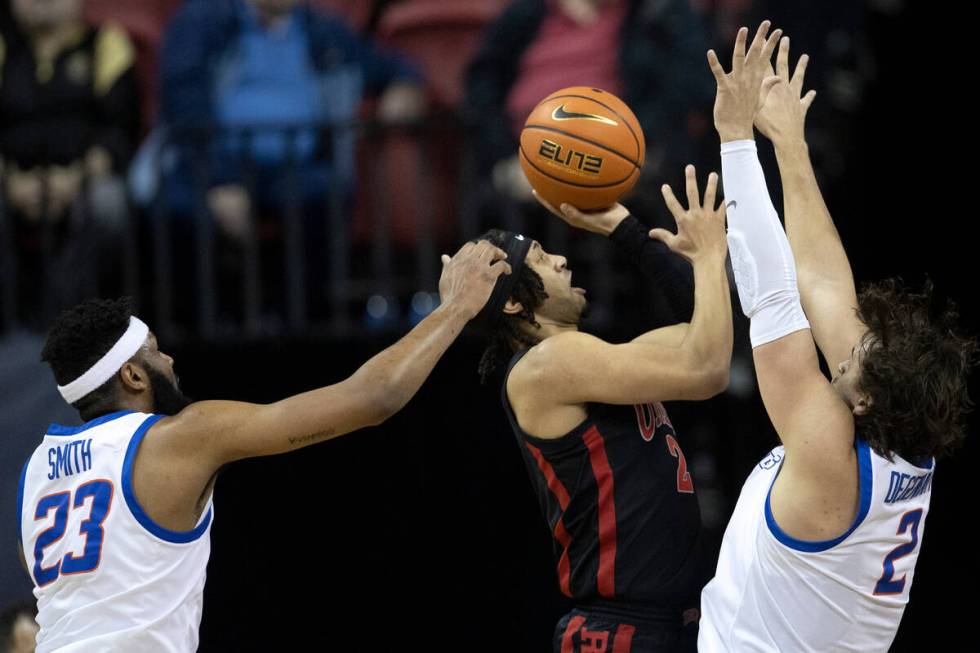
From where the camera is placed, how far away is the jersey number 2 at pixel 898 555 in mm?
4043

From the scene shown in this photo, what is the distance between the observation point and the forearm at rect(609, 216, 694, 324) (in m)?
4.89

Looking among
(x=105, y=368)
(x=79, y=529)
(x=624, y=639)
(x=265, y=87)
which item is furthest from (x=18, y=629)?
(x=265, y=87)

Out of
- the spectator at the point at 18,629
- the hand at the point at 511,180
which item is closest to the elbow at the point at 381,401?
the spectator at the point at 18,629

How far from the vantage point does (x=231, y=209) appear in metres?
7.55

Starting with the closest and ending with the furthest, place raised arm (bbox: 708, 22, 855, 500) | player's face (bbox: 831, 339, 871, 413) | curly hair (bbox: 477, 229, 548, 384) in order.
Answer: raised arm (bbox: 708, 22, 855, 500) < player's face (bbox: 831, 339, 871, 413) < curly hair (bbox: 477, 229, 548, 384)

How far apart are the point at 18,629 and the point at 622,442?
2942 millimetres

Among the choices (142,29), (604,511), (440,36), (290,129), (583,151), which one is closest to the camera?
(604,511)

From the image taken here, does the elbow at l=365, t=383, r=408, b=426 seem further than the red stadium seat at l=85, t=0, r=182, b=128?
No

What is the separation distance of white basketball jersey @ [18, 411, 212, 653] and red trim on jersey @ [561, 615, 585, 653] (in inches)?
46.1

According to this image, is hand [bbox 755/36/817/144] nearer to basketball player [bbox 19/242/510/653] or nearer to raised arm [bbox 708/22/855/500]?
raised arm [bbox 708/22/855/500]

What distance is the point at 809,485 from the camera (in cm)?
389

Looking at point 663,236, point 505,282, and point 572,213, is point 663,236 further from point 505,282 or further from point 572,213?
point 505,282

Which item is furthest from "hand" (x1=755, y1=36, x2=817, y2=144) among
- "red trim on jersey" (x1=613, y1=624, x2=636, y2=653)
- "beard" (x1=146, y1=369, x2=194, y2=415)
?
"beard" (x1=146, y1=369, x2=194, y2=415)

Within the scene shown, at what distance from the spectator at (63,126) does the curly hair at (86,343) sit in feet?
9.36
